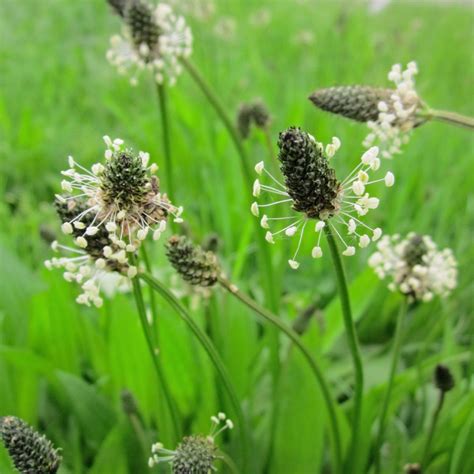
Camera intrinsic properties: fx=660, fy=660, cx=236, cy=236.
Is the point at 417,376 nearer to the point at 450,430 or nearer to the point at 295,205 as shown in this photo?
the point at 450,430

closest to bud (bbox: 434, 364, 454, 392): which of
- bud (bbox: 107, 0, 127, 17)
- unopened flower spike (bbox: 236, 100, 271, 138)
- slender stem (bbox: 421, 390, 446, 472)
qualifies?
slender stem (bbox: 421, 390, 446, 472)

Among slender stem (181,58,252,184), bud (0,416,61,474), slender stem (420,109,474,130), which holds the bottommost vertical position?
bud (0,416,61,474)

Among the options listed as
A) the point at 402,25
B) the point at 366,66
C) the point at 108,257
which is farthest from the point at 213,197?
the point at 402,25

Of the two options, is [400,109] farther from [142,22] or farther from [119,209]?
[142,22]

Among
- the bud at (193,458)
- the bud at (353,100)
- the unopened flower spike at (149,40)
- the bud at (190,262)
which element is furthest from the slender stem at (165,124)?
the bud at (193,458)

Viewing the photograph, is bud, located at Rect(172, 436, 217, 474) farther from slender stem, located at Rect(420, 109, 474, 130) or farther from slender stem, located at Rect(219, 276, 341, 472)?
slender stem, located at Rect(420, 109, 474, 130)

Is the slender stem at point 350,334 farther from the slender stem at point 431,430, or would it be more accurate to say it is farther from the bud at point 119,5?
the bud at point 119,5
